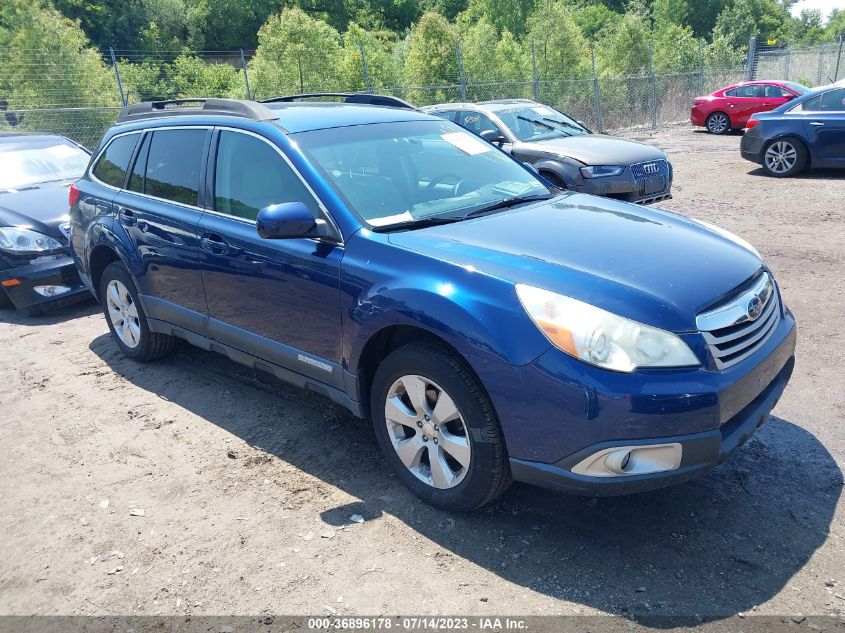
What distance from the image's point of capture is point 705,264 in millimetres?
3211

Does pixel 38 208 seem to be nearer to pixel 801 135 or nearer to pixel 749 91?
pixel 801 135

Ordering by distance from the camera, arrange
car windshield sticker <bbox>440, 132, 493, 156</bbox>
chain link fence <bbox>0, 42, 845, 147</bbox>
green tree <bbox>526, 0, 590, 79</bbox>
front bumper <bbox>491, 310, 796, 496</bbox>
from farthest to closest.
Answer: green tree <bbox>526, 0, 590, 79</bbox>
chain link fence <bbox>0, 42, 845, 147</bbox>
car windshield sticker <bbox>440, 132, 493, 156</bbox>
front bumper <bbox>491, 310, 796, 496</bbox>

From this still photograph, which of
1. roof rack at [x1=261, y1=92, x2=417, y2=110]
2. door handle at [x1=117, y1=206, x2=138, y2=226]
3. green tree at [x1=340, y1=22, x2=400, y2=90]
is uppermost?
green tree at [x1=340, y1=22, x2=400, y2=90]

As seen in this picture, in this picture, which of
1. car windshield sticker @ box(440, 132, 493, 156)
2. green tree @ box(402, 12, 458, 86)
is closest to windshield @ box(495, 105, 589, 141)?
car windshield sticker @ box(440, 132, 493, 156)

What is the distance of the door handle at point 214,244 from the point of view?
4.15 m

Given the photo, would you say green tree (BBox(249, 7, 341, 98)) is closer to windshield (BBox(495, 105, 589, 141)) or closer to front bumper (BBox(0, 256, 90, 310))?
windshield (BBox(495, 105, 589, 141))

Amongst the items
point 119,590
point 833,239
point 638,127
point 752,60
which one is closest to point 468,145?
point 119,590

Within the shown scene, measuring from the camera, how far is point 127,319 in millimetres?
5465

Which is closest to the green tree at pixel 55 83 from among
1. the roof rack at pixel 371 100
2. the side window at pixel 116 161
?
the side window at pixel 116 161

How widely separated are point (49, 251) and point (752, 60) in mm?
29148

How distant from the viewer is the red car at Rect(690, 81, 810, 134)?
19.5 m

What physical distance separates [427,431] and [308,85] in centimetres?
1757

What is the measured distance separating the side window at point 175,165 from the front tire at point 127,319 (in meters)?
0.78

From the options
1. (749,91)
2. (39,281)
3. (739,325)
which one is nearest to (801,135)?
(749,91)
